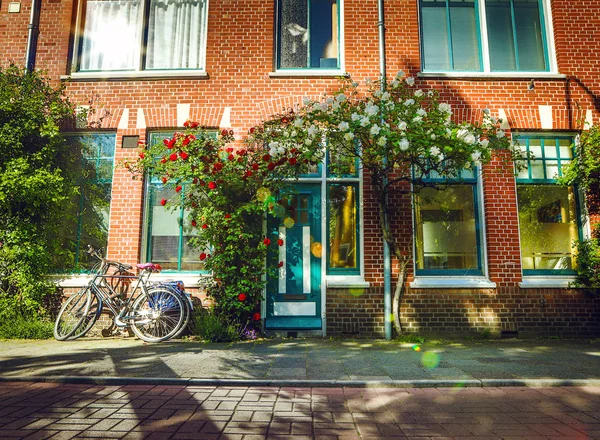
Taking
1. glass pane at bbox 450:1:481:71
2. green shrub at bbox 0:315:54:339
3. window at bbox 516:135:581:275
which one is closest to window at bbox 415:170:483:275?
window at bbox 516:135:581:275

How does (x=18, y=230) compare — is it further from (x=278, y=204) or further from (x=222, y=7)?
(x=222, y=7)

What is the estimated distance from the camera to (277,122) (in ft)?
22.6

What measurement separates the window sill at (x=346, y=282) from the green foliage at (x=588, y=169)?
413 cm

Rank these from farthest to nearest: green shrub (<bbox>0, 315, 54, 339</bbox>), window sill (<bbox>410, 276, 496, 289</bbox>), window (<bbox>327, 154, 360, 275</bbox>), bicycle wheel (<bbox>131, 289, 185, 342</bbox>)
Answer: window (<bbox>327, 154, 360, 275</bbox>), window sill (<bbox>410, 276, 496, 289</bbox>), green shrub (<bbox>0, 315, 54, 339</bbox>), bicycle wheel (<bbox>131, 289, 185, 342</bbox>)

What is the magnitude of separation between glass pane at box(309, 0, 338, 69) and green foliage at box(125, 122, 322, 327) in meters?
2.53

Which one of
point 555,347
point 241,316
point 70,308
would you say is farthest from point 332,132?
point 70,308

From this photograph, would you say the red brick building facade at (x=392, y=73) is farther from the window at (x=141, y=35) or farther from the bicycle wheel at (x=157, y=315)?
the bicycle wheel at (x=157, y=315)

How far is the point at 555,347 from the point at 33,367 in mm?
7301

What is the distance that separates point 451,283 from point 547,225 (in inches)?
90.2

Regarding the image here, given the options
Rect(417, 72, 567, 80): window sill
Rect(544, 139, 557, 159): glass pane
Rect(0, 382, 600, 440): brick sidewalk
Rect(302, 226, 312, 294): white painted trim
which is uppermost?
Rect(417, 72, 567, 80): window sill

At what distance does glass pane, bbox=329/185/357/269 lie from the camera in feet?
23.1

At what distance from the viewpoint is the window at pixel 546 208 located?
7.16 metres

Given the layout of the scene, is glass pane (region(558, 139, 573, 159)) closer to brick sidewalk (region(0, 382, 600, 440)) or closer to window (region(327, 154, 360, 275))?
window (region(327, 154, 360, 275))

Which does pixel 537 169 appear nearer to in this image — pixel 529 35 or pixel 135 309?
pixel 529 35
